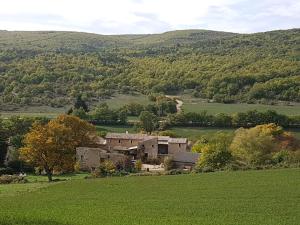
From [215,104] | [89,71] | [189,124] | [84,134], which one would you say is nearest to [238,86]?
[215,104]

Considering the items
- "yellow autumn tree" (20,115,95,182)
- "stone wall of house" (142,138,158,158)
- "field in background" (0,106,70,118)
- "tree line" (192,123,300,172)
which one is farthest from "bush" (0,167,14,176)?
"field in background" (0,106,70,118)

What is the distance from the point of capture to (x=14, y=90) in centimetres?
11431

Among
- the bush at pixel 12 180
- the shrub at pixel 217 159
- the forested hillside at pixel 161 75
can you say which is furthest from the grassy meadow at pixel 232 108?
the bush at pixel 12 180

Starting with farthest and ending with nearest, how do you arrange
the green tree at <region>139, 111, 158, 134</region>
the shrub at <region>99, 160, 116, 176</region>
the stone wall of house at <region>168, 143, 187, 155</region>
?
the green tree at <region>139, 111, 158, 134</region>
the stone wall of house at <region>168, 143, 187, 155</region>
the shrub at <region>99, 160, 116, 176</region>

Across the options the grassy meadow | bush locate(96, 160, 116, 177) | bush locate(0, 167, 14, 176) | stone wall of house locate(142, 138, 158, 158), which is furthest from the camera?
the grassy meadow

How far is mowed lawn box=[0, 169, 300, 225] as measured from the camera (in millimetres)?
29969

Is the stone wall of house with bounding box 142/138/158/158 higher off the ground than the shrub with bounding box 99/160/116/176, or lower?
lower

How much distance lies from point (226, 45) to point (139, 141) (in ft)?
380

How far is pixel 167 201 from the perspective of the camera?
118 ft

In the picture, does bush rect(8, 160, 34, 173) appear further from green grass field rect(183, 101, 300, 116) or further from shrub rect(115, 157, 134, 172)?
green grass field rect(183, 101, 300, 116)

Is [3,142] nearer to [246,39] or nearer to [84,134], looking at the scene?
[84,134]

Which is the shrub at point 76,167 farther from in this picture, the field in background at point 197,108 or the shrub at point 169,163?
the field in background at point 197,108

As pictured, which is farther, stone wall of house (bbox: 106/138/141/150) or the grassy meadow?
the grassy meadow

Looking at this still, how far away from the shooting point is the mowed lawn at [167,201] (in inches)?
1180
